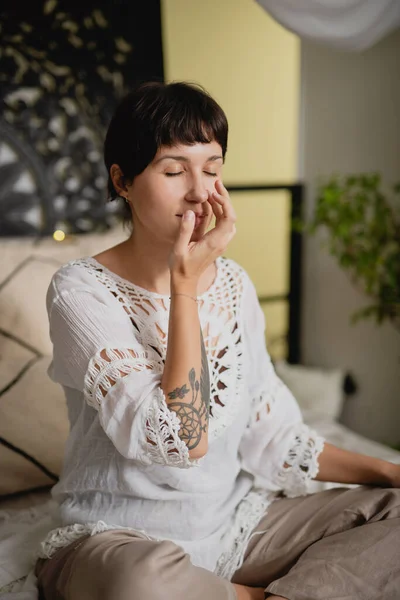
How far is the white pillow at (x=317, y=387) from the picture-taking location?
7.47ft

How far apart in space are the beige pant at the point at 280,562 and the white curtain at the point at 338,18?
127cm

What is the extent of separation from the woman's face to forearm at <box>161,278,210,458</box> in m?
0.14

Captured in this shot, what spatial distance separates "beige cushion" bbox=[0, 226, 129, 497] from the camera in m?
1.42

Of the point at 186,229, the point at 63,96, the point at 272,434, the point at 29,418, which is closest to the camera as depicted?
the point at 186,229

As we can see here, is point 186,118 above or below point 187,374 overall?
above

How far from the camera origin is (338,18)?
5.43ft

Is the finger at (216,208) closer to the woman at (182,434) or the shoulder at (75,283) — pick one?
the woman at (182,434)

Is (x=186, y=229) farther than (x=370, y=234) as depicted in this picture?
No

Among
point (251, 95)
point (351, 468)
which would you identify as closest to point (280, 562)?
point (351, 468)

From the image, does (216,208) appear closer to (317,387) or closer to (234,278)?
(234,278)

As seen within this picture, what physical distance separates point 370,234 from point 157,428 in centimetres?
136

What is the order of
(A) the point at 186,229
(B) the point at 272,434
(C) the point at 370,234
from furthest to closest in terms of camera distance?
1. (C) the point at 370,234
2. (B) the point at 272,434
3. (A) the point at 186,229

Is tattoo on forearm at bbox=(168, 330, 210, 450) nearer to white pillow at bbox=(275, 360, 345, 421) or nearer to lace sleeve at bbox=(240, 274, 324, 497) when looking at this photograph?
lace sleeve at bbox=(240, 274, 324, 497)

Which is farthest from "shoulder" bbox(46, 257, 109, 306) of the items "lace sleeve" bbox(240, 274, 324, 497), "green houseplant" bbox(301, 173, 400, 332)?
"green houseplant" bbox(301, 173, 400, 332)
